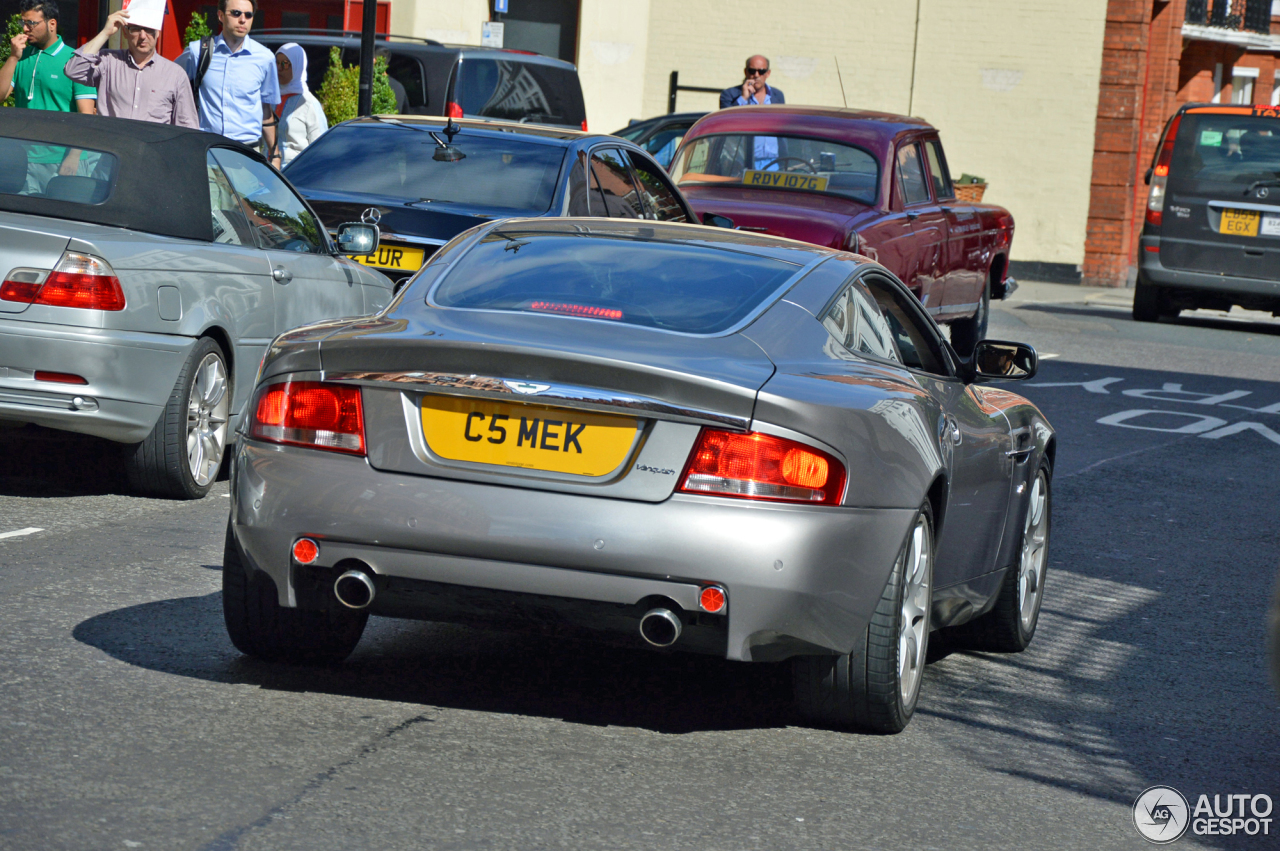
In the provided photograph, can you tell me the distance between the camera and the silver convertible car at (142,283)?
7117 mm

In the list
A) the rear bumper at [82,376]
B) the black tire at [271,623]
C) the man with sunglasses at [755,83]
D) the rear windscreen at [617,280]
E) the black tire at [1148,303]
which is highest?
the man with sunglasses at [755,83]

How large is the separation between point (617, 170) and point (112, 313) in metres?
4.41

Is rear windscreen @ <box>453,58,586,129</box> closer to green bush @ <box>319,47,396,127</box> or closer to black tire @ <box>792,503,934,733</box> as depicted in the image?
green bush @ <box>319,47,396,127</box>

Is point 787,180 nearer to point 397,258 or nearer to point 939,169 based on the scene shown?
point 939,169

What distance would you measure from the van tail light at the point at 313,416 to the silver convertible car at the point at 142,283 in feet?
8.90

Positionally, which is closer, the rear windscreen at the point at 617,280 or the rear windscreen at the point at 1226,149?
the rear windscreen at the point at 617,280

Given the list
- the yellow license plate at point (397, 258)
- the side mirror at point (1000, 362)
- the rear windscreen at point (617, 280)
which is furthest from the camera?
the yellow license plate at point (397, 258)

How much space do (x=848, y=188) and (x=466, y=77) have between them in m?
6.25

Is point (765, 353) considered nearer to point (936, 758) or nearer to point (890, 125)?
point (936, 758)

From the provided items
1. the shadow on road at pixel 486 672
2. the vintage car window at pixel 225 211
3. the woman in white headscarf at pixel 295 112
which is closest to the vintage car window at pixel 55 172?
the vintage car window at pixel 225 211

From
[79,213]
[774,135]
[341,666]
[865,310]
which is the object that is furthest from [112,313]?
[774,135]

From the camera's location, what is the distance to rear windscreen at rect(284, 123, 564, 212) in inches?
397

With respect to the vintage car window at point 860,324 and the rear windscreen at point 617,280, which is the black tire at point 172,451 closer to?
the rear windscreen at point 617,280

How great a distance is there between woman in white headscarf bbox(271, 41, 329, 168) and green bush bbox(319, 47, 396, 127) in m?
3.21
